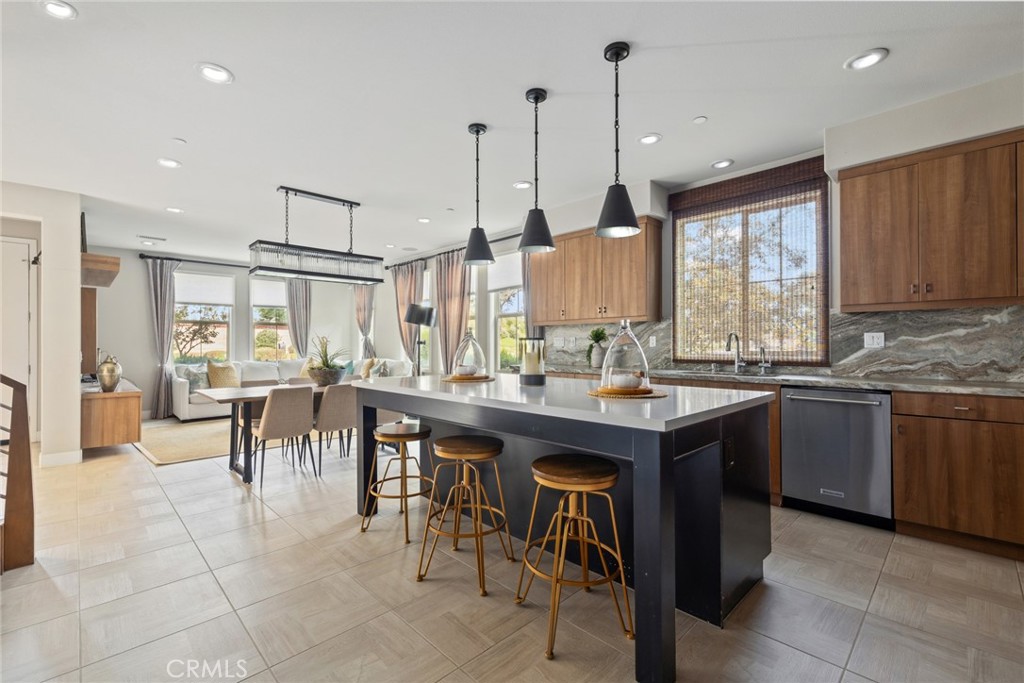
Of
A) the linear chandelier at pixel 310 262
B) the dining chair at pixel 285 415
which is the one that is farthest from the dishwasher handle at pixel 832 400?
the linear chandelier at pixel 310 262

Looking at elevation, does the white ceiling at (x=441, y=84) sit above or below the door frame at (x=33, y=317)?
above

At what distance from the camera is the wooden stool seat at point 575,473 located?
5.96ft

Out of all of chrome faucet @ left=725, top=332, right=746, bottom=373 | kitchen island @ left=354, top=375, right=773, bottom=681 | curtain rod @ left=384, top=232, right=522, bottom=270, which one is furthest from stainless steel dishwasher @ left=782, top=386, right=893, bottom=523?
curtain rod @ left=384, top=232, right=522, bottom=270

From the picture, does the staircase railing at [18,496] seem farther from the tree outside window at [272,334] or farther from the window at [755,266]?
the tree outside window at [272,334]

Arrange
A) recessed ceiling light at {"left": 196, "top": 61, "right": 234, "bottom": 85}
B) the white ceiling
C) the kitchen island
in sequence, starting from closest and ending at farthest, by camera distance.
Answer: the kitchen island → the white ceiling → recessed ceiling light at {"left": 196, "top": 61, "right": 234, "bottom": 85}

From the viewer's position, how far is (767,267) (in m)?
3.87

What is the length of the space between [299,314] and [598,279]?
6.22 meters

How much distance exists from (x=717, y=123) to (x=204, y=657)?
397 centimetres

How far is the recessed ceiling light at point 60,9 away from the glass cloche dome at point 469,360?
237 centimetres

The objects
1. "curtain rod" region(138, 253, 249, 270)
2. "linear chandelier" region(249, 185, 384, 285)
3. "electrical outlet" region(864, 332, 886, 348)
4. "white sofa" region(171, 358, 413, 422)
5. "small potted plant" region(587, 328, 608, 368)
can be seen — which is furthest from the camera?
"curtain rod" region(138, 253, 249, 270)

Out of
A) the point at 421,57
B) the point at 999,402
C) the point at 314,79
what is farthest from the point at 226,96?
the point at 999,402

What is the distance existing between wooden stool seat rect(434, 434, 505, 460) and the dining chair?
83.3 inches

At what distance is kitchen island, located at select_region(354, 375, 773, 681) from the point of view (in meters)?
1.60

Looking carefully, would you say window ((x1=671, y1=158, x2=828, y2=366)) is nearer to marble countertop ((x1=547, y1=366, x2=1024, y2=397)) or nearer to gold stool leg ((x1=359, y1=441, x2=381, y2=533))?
marble countertop ((x1=547, y1=366, x2=1024, y2=397))
